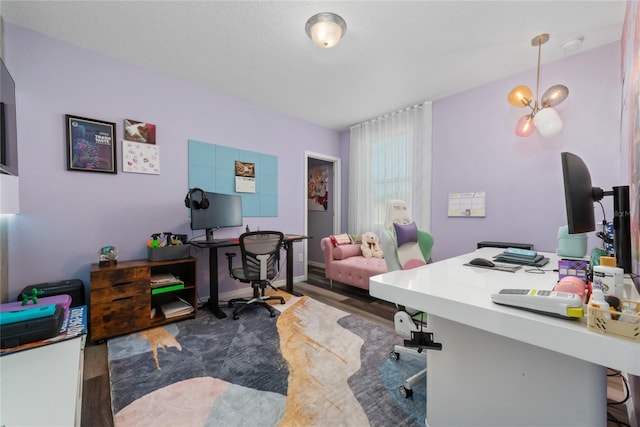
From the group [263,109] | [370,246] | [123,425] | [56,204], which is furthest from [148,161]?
[370,246]

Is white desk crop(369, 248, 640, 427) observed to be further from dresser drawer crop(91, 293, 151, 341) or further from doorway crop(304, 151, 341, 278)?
doorway crop(304, 151, 341, 278)

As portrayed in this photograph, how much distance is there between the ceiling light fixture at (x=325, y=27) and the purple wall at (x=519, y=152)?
6.82 ft

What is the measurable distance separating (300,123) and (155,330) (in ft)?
11.0

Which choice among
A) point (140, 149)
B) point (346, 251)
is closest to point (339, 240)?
point (346, 251)

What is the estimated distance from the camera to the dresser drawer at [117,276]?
2.12m

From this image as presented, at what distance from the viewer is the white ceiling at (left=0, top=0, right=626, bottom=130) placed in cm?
193

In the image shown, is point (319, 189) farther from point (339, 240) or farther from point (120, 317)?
point (120, 317)

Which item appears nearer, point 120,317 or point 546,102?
point 120,317

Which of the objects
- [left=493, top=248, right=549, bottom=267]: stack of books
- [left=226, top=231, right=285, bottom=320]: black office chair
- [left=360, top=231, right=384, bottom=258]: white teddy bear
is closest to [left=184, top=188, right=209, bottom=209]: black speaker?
[left=226, top=231, right=285, bottom=320]: black office chair

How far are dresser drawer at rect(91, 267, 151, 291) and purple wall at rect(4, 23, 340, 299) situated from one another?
17.5 inches

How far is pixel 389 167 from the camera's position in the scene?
4051 millimetres

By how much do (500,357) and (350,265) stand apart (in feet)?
8.34

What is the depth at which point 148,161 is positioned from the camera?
2740 millimetres

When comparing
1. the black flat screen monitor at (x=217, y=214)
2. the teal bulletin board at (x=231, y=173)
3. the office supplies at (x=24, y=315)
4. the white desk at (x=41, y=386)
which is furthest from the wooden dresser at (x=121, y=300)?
the white desk at (x=41, y=386)
